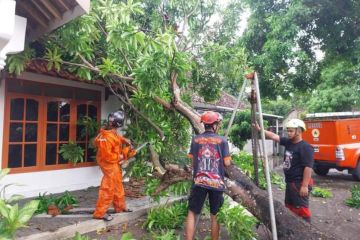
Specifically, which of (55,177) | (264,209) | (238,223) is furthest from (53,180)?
(264,209)

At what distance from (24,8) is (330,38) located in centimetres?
961

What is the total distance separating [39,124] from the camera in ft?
24.6

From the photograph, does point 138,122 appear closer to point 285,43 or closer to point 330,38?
point 285,43

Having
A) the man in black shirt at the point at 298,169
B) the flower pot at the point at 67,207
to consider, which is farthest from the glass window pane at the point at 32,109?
the man in black shirt at the point at 298,169

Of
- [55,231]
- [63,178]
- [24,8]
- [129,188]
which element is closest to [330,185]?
[129,188]

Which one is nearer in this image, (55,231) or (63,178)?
(55,231)

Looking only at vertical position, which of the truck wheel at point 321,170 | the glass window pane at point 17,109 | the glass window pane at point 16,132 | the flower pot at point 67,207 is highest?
the glass window pane at point 17,109

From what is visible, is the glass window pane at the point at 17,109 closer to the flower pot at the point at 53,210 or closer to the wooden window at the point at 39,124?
the wooden window at the point at 39,124

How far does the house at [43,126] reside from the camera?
6.94 meters

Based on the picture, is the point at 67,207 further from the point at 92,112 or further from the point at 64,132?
the point at 92,112

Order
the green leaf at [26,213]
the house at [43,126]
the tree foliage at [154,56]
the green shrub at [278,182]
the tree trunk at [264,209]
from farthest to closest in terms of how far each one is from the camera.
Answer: the green shrub at [278,182]
the house at [43,126]
the tree foliage at [154,56]
the tree trunk at [264,209]
the green leaf at [26,213]

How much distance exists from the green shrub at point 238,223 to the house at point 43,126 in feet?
12.9

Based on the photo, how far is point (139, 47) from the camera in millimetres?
5504

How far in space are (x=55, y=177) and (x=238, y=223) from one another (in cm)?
439
